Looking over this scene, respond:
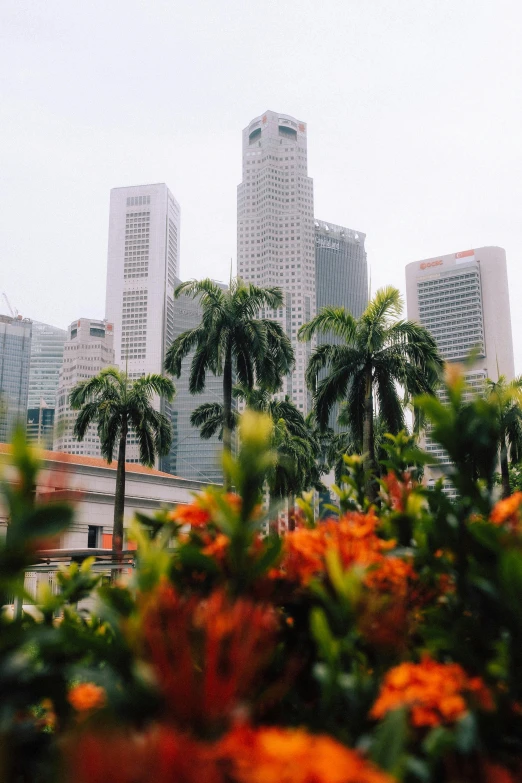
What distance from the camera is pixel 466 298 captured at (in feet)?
486

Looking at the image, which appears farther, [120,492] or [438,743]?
[120,492]

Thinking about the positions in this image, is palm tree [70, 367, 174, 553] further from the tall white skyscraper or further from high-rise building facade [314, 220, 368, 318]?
high-rise building facade [314, 220, 368, 318]

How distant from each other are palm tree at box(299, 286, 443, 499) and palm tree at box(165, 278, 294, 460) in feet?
10.4

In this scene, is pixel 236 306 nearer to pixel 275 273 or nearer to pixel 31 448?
pixel 31 448

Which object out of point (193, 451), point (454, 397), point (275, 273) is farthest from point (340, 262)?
point (454, 397)

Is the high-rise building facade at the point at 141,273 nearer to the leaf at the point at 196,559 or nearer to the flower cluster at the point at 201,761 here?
the leaf at the point at 196,559

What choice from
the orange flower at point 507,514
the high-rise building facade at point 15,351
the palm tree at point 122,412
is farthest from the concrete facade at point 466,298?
the orange flower at point 507,514

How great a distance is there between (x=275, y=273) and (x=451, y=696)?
176958mm

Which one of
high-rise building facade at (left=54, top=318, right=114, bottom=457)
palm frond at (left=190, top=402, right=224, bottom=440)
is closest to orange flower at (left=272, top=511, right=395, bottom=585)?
palm frond at (left=190, top=402, right=224, bottom=440)

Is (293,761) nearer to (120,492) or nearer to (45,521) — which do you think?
(45,521)

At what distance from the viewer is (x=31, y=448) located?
1737 millimetres

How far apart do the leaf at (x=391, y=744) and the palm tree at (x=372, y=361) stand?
61.6 feet

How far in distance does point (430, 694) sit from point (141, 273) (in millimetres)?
195048

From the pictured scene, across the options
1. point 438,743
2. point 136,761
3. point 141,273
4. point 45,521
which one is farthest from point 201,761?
point 141,273
